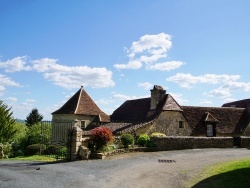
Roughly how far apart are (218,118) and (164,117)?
7709 mm

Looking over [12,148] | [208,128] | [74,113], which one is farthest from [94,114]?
[208,128]

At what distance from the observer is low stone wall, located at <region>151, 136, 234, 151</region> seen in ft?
76.5

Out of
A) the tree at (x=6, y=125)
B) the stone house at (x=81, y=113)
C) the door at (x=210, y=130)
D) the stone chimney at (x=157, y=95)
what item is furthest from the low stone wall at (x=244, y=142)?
the tree at (x=6, y=125)

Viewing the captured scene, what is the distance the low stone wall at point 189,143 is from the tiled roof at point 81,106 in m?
12.7

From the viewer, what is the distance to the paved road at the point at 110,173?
466 inches

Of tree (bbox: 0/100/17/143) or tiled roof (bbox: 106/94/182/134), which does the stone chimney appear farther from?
tree (bbox: 0/100/17/143)

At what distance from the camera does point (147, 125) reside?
97.1 feet

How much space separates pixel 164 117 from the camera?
3158cm

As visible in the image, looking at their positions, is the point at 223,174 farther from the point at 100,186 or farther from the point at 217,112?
the point at 217,112

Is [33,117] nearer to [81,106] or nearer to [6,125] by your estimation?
[6,125]

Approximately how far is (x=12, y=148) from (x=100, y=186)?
65.0 feet

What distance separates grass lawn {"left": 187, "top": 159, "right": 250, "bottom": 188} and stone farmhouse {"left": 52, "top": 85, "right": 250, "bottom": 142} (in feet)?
52.2

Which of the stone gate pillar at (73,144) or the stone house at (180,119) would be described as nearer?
the stone gate pillar at (73,144)

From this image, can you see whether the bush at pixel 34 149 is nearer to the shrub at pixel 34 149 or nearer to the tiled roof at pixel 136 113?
the shrub at pixel 34 149
